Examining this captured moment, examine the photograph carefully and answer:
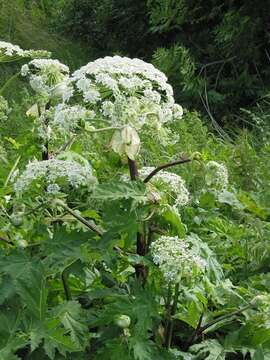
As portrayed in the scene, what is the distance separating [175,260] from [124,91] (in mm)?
553

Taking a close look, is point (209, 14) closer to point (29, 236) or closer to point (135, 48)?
point (135, 48)

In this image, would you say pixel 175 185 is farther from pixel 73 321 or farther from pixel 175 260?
pixel 73 321

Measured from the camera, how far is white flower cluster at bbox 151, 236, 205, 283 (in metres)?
2.06

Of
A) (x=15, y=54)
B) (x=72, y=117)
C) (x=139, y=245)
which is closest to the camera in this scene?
(x=72, y=117)

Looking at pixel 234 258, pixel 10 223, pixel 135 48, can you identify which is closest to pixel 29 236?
pixel 10 223

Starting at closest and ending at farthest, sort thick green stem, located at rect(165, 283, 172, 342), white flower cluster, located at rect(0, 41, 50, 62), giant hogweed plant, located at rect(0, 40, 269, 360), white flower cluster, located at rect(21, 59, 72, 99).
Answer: giant hogweed plant, located at rect(0, 40, 269, 360) → thick green stem, located at rect(165, 283, 172, 342) → white flower cluster, located at rect(21, 59, 72, 99) → white flower cluster, located at rect(0, 41, 50, 62)

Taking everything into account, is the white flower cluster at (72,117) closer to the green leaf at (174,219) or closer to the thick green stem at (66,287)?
the green leaf at (174,219)

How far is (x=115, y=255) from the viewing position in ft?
7.14

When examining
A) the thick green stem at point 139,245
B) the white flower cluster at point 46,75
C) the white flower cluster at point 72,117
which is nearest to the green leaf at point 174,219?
the thick green stem at point 139,245

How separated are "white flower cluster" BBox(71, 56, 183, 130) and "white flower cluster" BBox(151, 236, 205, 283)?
0.38m

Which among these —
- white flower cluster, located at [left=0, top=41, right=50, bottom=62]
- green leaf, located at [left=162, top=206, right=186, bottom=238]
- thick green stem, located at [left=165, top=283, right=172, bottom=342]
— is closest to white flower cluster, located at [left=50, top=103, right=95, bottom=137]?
green leaf, located at [left=162, top=206, right=186, bottom=238]

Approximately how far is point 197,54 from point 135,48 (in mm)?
1325

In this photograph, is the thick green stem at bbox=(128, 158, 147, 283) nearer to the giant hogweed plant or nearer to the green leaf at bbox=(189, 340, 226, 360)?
the giant hogweed plant

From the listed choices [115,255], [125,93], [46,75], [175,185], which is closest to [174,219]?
[175,185]
